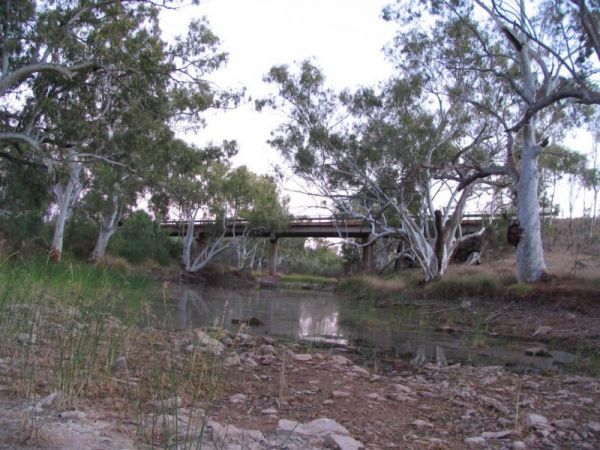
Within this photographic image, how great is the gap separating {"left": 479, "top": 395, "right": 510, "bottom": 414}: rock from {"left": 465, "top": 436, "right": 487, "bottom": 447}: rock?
2.73 feet

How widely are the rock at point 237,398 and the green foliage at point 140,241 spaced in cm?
3741

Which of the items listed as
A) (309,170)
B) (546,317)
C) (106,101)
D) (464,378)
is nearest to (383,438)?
(464,378)

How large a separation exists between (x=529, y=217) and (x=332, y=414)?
39.7 feet

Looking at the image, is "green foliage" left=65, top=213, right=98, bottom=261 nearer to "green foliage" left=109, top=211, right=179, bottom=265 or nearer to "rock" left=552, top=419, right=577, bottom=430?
"green foliage" left=109, top=211, right=179, bottom=265

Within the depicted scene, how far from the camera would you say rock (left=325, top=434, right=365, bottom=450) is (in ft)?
9.78

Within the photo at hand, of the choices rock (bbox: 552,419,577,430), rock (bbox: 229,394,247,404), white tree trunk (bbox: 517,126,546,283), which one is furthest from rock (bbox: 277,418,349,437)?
white tree trunk (bbox: 517,126,546,283)

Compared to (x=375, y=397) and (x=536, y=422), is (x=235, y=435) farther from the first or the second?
(x=536, y=422)

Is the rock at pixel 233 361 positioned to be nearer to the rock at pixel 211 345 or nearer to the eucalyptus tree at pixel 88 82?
the rock at pixel 211 345

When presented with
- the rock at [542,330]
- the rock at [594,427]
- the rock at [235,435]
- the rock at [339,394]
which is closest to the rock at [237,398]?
the rock at [339,394]

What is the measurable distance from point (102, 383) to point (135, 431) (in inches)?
36.9

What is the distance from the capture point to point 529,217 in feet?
46.7

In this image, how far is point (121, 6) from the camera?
14.4m

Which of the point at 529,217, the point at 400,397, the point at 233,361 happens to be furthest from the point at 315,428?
the point at 529,217

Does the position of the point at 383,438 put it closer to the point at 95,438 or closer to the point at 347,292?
the point at 95,438
